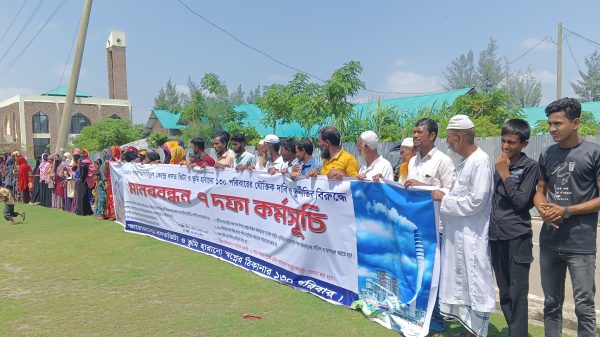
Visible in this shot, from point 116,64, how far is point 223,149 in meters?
58.6

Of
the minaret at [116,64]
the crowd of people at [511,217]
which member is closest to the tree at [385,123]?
the crowd of people at [511,217]

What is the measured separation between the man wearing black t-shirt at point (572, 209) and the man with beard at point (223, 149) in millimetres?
4902

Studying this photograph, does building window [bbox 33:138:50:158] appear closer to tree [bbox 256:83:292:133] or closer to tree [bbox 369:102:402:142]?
tree [bbox 256:83:292:133]

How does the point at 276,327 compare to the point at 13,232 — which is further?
the point at 13,232

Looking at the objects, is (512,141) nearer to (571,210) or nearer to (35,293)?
(571,210)

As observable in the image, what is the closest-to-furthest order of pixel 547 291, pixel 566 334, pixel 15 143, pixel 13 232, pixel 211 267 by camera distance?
pixel 547 291 < pixel 566 334 < pixel 211 267 < pixel 13 232 < pixel 15 143

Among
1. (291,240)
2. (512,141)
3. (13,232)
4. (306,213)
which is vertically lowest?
(13,232)

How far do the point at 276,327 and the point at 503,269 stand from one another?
1.94 meters

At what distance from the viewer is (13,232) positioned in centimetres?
980

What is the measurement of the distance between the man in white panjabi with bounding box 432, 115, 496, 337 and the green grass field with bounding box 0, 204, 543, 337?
535mm

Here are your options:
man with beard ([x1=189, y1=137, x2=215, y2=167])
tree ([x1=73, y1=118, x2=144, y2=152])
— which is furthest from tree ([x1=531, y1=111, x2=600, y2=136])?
tree ([x1=73, y1=118, x2=144, y2=152])

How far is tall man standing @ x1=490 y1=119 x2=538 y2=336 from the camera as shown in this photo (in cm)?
344

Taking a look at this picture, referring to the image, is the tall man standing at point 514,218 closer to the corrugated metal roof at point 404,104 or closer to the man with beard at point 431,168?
the man with beard at point 431,168

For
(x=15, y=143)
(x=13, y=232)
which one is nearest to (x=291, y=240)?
(x=13, y=232)
